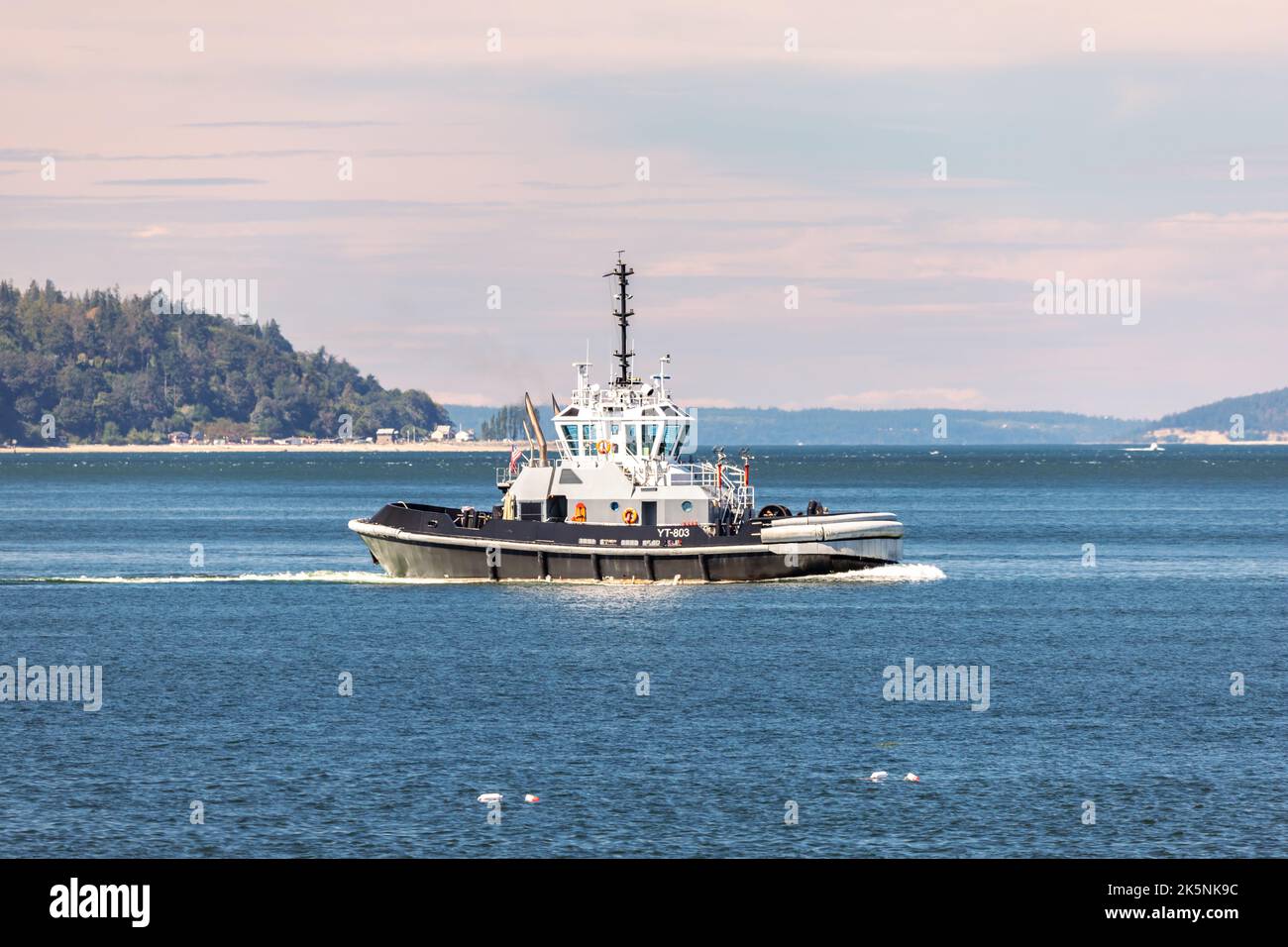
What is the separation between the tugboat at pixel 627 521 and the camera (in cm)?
6756

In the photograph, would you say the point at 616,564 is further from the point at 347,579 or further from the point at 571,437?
the point at 347,579

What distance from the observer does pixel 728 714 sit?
1662 inches

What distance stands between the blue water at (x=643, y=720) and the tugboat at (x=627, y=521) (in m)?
1.46

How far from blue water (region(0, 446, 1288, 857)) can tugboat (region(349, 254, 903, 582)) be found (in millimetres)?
1455

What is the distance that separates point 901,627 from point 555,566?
1497 cm

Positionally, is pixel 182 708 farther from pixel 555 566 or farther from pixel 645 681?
pixel 555 566

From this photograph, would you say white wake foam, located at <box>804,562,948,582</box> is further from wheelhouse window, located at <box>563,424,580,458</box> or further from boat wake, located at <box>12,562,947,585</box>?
wheelhouse window, located at <box>563,424,580,458</box>

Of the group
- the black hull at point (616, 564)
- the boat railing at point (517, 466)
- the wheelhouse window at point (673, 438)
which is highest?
the wheelhouse window at point (673, 438)

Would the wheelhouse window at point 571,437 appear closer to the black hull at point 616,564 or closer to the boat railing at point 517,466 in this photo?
the boat railing at point 517,466

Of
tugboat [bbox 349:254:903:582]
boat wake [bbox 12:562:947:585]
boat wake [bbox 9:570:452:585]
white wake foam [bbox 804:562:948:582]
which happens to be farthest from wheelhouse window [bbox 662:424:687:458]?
boat wake [bbox 9:570:452:585]

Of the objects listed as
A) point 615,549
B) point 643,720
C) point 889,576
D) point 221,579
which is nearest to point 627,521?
point 615,549

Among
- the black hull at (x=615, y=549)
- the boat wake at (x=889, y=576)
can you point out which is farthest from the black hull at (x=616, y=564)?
the boat wake at (x=889, y=576)

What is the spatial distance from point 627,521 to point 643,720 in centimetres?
2735
